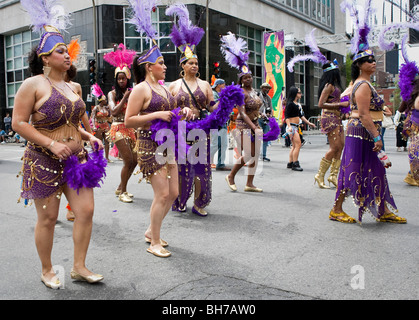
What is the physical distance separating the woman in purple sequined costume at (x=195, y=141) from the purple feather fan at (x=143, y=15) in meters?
0.82

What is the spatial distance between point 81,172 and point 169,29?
79.9ft

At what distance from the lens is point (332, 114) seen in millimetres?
7234

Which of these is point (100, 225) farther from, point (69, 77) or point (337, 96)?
point (337, 96)

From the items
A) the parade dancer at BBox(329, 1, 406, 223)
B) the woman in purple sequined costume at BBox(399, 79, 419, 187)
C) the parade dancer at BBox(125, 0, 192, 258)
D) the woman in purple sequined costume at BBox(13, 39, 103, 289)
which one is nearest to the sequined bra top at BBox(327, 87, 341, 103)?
the woman in purple sequined costume at BBox(399, 79, 419, 187)

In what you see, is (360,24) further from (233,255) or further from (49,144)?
(49,144)

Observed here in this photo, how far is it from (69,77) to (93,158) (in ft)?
2.85

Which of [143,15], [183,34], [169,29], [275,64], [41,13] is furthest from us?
[169,29]

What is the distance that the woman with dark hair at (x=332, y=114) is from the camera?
690 cm

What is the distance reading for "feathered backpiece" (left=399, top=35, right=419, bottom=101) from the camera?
→ 22.6 ft

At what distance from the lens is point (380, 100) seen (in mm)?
4969

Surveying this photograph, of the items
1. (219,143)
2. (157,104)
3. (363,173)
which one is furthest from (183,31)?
(219,143)

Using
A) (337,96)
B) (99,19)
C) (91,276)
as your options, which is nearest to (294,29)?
(99,19)

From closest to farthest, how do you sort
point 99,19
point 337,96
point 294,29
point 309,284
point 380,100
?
1. point 309,284
2. point 380,100
3. point 337,96
4. point 99,19
5. point 294,29

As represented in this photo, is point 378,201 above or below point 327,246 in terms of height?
above
